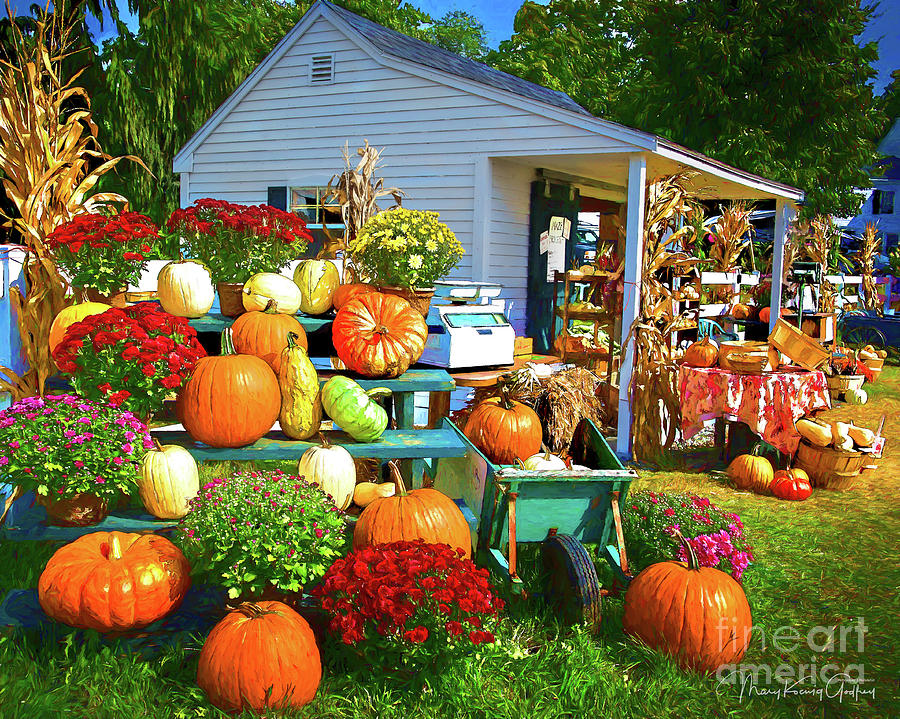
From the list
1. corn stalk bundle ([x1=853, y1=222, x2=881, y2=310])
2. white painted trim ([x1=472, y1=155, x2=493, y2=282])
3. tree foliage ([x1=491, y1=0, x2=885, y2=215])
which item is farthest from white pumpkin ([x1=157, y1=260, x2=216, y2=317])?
corn stalk bundle ([x1=853, y1=222, x2=881, y2=310])

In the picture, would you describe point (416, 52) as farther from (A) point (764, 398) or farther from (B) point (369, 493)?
(B) point (369, 493)

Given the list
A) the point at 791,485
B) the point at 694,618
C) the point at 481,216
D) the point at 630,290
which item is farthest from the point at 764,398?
the point at 481,216

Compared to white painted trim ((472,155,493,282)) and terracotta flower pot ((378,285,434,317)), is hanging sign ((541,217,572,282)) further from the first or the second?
terracotta flower pot ((378,285,434,317))

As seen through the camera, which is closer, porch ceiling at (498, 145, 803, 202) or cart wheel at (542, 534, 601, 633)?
cart wheel at (542, 534, 601, 633)

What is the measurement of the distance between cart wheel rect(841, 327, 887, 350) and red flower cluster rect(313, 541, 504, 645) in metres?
17.2

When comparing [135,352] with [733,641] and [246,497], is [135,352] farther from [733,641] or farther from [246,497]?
[733,641]

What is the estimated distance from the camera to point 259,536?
3.33m

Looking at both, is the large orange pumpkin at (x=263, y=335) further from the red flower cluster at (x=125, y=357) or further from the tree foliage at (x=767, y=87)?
the tree foliage at (x=767, y=87)

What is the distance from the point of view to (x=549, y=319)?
11711mm

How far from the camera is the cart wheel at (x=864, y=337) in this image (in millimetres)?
18078

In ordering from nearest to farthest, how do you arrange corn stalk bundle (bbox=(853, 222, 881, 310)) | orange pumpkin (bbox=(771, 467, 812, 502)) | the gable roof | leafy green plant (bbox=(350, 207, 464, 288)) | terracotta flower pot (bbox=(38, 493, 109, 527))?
terracotta flower pot (bbox=(38, 493, 109, 527))
leafy green plant (bbox=(350, 207, 464, 288))
orange pumpkin (bbox=(771, 467, 812, 502))
the gable roof
corn stalk bundle (bbox=(853, 222, 881, 310))

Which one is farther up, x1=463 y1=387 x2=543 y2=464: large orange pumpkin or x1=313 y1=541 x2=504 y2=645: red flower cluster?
x1=463 y1=387 x2=543 y2=464: large orange pumpkin

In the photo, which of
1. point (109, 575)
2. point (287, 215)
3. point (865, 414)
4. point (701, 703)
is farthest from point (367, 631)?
point (865, 414)

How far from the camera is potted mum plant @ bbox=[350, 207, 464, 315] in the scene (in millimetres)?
5195
